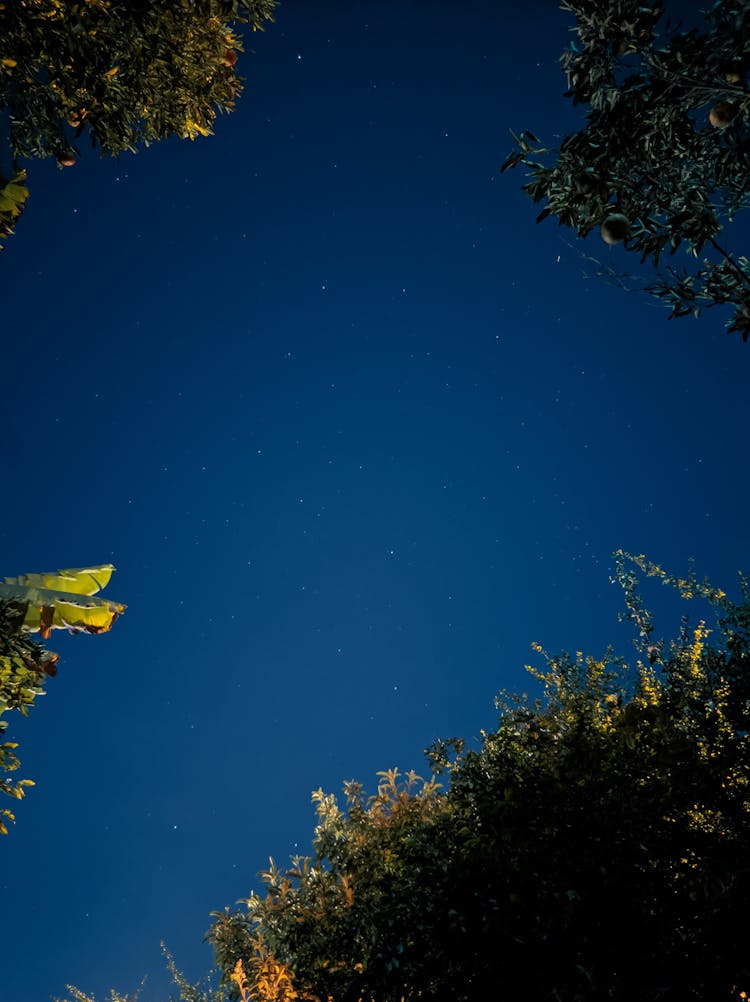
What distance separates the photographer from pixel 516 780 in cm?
737

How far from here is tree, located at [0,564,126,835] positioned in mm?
5043

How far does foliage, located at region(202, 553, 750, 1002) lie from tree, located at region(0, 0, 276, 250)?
10.2 metres

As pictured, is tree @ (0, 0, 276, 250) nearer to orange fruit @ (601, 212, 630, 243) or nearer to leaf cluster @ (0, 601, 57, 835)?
leaf cluster @ (0, 601, 57, 835)

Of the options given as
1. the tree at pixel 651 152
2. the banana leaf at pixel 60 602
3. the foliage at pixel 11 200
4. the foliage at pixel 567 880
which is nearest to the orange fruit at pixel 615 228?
the tree at pixel 651 152

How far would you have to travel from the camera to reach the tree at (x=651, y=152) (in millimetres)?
4062

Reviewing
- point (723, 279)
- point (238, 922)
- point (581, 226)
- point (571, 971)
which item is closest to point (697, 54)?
point (581, 226)

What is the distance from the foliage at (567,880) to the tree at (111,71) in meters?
10.2

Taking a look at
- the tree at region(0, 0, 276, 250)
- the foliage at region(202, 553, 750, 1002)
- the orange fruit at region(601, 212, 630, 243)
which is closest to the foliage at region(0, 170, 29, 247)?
the tree at region(0, 0, 276, 250)

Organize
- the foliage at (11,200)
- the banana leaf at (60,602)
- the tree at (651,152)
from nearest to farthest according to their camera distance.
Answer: the tree at (651,152), the foliage at (11,200), the banana leaf at (60,602)

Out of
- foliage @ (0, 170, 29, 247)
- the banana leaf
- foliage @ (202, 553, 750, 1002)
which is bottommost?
foliage @ (202, 553, 750, 1002)

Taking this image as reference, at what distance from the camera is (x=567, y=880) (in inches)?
233

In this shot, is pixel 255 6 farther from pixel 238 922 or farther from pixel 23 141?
pixel 238 922

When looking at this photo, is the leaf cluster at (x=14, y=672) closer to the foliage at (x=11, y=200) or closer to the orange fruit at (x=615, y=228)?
the foliage at (x=11, y=200)

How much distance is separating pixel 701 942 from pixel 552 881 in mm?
1515
